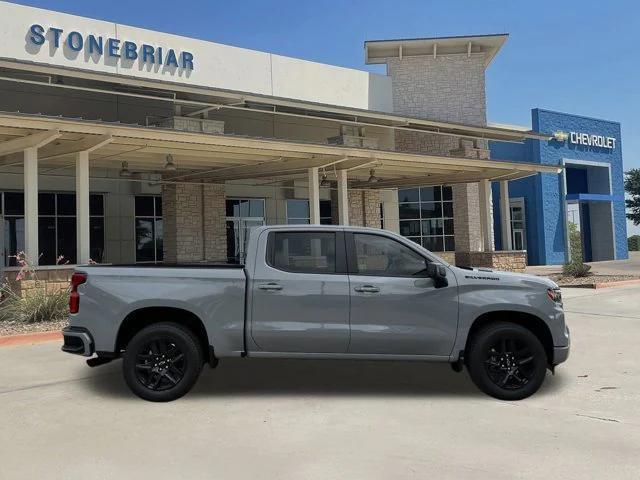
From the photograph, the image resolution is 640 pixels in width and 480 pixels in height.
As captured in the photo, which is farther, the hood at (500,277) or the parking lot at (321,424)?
the hood at (500,277)

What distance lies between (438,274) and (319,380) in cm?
201

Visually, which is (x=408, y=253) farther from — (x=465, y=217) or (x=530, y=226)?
(x=530, y=226)

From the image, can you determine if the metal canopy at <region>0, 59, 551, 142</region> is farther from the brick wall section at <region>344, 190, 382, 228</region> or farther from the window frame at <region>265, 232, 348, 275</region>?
the window frame at <region>265, 232, 348, 275</region>

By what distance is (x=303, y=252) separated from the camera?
6.48m

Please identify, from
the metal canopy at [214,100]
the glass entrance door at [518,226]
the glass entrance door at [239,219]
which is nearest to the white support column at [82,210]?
the metal canopy at [214,100]

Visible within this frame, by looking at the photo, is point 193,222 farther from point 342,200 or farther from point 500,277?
point 500,277

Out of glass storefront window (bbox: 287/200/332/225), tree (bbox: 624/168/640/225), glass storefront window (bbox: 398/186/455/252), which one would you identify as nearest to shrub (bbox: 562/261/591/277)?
glass storefront window (bbox: 398/186/455/252)

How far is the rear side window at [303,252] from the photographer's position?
637cm

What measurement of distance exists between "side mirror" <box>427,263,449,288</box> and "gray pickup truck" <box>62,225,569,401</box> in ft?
0.03

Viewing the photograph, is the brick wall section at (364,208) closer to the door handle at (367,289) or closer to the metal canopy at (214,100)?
the metal canopy at (214,100)

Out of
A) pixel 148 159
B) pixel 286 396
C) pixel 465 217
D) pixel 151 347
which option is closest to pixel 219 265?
pixel 151 347

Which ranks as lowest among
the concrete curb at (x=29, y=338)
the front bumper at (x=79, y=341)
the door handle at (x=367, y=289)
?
the concrete curb at (x=29, y=338)

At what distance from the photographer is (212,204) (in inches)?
821

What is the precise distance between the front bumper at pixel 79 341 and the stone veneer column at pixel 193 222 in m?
13.8
